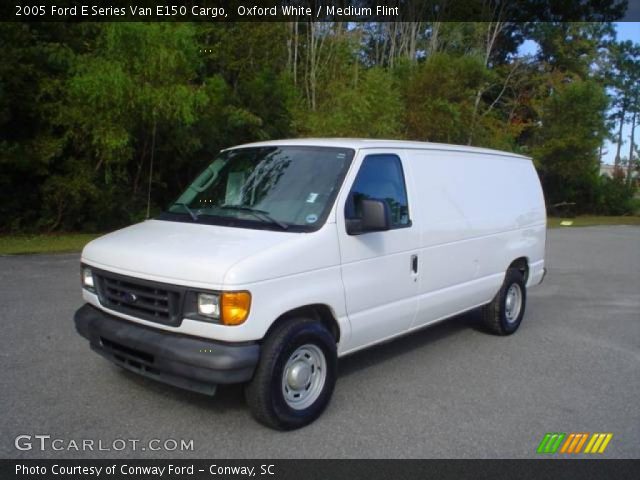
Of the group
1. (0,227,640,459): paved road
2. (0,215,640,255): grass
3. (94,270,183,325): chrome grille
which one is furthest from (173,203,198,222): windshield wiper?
(0,215,640,255): grass

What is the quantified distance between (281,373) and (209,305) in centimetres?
71

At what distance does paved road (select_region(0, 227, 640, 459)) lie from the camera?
160 inches

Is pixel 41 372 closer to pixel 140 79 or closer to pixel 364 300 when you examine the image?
pixel 364 300

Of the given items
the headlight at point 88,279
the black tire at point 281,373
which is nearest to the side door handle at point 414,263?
the black tire at point 281,373

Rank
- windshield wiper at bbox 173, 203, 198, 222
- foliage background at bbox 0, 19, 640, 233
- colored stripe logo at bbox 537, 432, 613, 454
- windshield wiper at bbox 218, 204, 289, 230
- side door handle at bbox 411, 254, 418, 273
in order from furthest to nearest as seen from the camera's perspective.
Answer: foliage background at bbox 0, 19, 640, 233 < side door handle at bbox 411, 254, 418, 273 < windshield wiper at bbox 173, 203, 198, 222 < windshield wiper at bbox 218, 204, 289, 230 < colored stripe logo at bbox 537, 432, 613, 454

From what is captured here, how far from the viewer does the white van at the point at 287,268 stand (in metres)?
3.88

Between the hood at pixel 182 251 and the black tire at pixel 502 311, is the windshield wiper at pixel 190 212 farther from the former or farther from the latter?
the black tire at pixel 502 311

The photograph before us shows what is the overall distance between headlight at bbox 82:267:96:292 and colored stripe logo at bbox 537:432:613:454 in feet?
11.4

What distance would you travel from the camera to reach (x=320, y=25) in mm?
24500

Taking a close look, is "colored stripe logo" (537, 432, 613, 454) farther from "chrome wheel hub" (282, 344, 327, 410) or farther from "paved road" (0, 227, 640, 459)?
"chrome wheel hub" (282, 344, 327, 410)

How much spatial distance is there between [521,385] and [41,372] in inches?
166

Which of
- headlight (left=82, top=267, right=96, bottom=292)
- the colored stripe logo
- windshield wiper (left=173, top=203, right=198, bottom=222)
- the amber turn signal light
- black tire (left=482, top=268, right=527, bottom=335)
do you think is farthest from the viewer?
black tire (left=482, top=268, right=527, bottom=335)

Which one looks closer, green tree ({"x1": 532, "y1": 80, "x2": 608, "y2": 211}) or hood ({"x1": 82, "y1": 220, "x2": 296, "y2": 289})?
hood ({"x1": 82, "y1": 220, "x2": 296, "y2": 289})

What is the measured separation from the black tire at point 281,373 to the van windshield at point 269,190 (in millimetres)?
731
